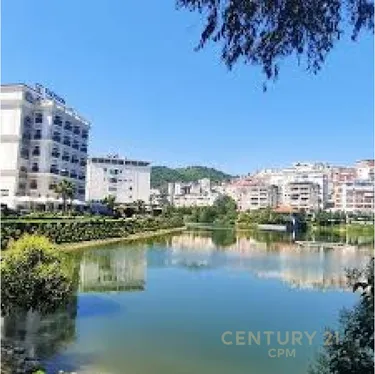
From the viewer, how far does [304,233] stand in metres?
4.77

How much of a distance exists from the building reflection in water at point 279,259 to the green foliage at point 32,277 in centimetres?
184

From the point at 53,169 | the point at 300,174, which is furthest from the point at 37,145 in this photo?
the point at 300,174

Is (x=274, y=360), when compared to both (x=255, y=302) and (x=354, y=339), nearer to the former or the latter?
(x=354, y=339)

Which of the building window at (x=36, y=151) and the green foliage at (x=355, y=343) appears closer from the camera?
the green foliage at (x=355, y=343)

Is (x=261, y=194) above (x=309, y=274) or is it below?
above

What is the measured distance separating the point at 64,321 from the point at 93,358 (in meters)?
0.72

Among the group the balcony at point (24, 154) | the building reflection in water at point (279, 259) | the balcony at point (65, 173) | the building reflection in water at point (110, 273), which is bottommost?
the building reflection in water at point (110, 273)

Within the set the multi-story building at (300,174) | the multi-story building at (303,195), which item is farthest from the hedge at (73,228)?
the multi-story building at (300,174)

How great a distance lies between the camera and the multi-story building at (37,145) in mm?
3252

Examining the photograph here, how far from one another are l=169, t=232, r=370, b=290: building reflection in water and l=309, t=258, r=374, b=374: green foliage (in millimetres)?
507

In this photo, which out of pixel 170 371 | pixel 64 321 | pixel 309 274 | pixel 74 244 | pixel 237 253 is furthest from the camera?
pixel 237 253

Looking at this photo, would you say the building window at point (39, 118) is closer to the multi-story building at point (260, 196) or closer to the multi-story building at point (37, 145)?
the multi-story building at point (37, 145)

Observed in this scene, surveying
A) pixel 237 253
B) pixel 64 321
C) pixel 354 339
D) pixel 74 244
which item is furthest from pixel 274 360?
pixel 237 253

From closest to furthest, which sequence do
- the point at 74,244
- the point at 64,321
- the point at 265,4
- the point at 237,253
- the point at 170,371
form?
the point at 265,4 < the point at 170,371 < the point at 64,321 < the point at 74,244 < the point at 237,253
